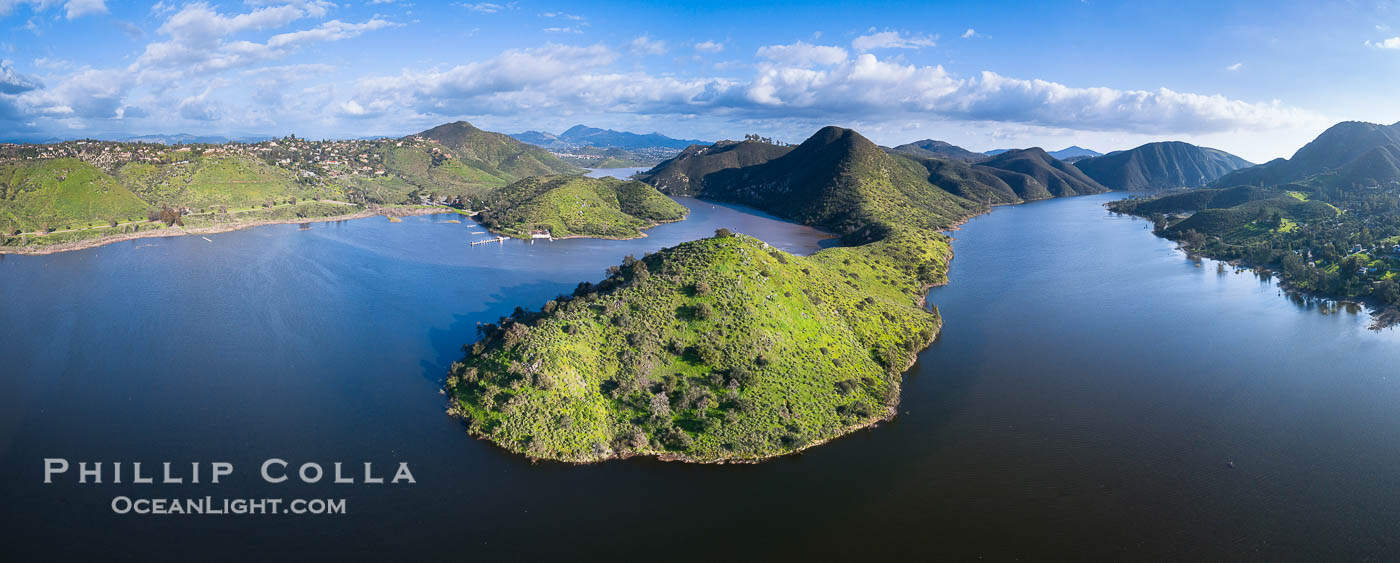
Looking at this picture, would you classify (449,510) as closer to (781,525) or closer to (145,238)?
(781,525)

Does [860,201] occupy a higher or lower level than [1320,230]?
higher

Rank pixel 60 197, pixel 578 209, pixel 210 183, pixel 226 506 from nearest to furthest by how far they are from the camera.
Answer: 1. pixel 226 506
2. pixel 60 197
3. pixel 578 209
4. pixel 210 183

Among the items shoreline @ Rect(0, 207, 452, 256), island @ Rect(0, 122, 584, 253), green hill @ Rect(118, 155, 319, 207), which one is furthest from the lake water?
green hill @ Rect(118, 155, 319, 207)

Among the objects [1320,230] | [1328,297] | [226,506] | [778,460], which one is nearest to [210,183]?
[226,506]

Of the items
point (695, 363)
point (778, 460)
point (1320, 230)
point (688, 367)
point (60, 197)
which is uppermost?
point (60, 197)

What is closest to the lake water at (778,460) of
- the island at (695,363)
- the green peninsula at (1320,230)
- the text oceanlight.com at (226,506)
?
the text oceanlight.com at (226,506)

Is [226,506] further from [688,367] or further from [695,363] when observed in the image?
[695,363]
